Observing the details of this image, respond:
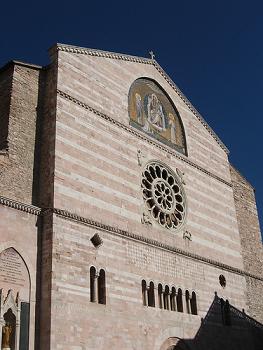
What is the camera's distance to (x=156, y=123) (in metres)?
16.5

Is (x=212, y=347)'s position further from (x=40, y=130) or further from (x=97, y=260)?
(x=40, y=130)

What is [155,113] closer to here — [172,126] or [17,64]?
[172,126]

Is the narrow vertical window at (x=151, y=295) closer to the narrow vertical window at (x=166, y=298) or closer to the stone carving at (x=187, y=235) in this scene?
the narrow vertical window at (x=166, y=298)

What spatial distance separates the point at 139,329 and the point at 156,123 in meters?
7.01

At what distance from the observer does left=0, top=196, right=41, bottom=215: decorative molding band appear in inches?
425

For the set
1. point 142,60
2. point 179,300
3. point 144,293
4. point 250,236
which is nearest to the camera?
point 144,293

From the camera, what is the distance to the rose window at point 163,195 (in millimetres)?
14781

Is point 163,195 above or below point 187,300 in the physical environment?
above

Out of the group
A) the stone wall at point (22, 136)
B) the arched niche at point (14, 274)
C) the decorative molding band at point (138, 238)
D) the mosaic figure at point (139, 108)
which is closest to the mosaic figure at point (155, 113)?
the mosaic figure at point (139, 108)

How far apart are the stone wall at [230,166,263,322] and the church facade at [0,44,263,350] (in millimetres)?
83

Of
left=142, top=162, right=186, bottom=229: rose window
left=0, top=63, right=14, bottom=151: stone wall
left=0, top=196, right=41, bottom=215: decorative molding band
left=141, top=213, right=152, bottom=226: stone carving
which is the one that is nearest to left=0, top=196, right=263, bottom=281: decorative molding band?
left=0, top=196, right=41, bottom=215: decorative molding band

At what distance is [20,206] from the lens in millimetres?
11078

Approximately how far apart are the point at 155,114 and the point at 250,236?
248 inches

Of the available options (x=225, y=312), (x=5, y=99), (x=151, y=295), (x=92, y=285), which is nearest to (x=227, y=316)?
(x=225, y=312)
